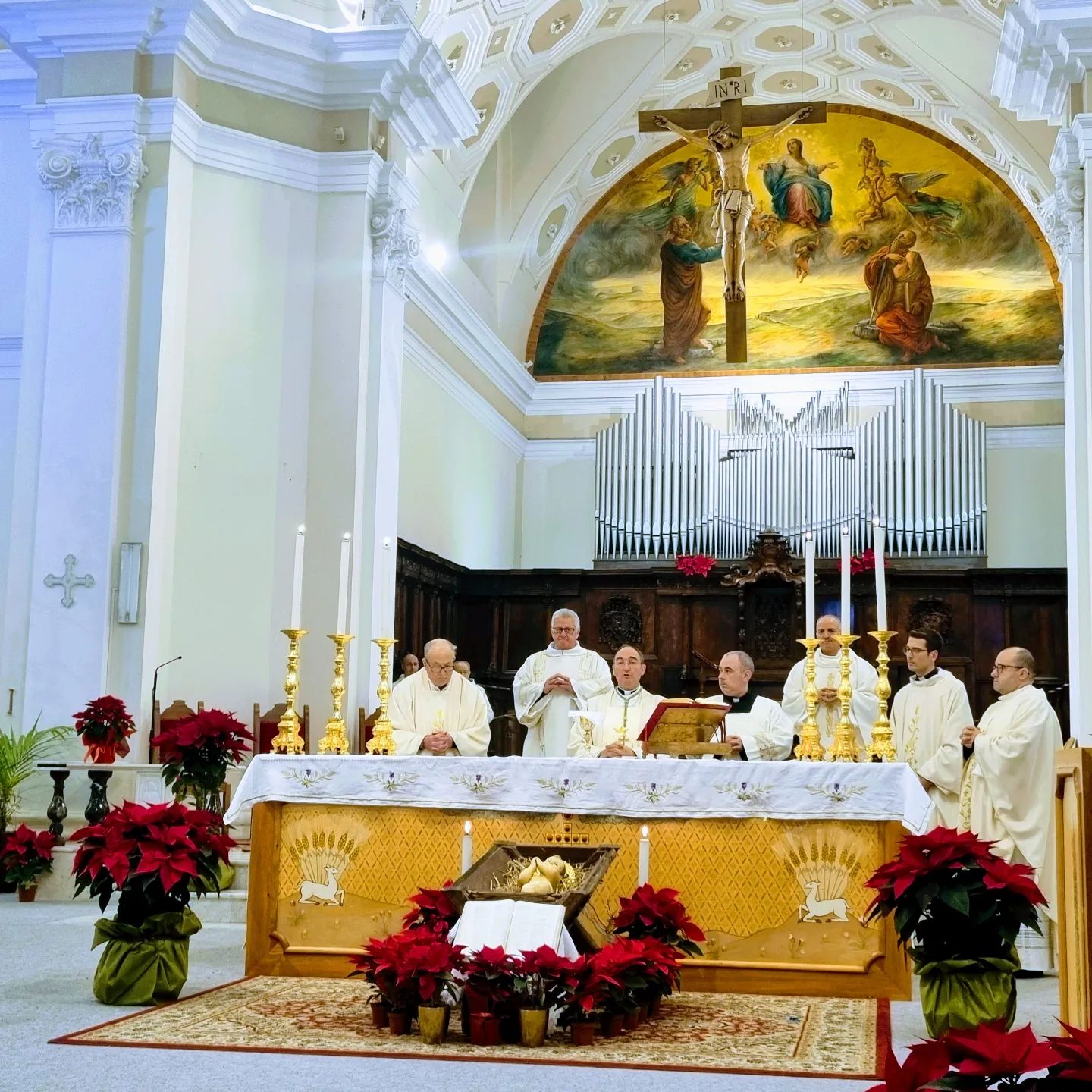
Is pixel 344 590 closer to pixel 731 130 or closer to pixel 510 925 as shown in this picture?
pixel 510 925

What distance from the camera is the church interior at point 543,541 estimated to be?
542 centimetres

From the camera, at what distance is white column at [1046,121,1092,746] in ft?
35.0

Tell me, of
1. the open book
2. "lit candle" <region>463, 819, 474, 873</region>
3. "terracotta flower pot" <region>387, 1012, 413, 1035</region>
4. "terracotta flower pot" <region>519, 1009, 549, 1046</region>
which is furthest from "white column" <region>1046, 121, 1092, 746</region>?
"terracotta flower pot" <region>387, 1012, 413, 1035</region>

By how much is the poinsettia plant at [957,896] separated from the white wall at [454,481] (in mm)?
9507

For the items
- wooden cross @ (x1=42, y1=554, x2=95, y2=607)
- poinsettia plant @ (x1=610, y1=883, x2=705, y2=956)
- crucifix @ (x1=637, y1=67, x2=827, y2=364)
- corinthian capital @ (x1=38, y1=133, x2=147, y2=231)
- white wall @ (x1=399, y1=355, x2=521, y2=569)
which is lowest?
poinsettia plant @ (x1=610, y1=883, x2=705, y2=956)

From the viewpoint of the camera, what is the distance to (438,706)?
8312 millimetres

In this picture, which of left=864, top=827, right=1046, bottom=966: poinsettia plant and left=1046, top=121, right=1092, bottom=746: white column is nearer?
left=864, top=827, right=1046, bottom=966: poinsettia plant

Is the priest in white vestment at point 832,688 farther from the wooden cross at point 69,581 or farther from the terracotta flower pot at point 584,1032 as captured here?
the wooden cross at point 69,581

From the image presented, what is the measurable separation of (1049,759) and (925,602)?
350 inches

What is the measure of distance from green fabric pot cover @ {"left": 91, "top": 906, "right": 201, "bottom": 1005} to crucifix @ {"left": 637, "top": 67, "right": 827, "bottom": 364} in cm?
623

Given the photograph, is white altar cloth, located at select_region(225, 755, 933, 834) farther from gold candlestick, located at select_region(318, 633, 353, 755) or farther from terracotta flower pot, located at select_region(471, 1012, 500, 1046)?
terracotta flower pot, located at select_region(471, 1012, 500, 1046)

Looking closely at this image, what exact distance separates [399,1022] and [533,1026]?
486 millimetres

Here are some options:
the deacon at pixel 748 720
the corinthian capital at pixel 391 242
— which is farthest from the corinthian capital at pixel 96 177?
the deacon at pixel 748 720

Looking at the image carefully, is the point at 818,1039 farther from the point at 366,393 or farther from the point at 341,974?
the point at 366,393
